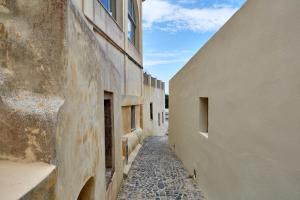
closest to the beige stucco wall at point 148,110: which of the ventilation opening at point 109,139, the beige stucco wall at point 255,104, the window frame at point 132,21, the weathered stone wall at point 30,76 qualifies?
the window frame at point 132,21

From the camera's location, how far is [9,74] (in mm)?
1853

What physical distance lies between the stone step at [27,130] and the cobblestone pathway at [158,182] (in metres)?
4.25

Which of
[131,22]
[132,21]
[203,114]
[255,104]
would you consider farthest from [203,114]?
[132,21]

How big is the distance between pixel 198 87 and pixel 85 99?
429 centimetres

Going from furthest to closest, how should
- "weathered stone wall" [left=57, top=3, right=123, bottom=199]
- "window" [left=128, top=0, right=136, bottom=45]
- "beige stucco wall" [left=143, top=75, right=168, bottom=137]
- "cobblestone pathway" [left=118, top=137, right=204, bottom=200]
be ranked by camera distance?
"beige stucco wall" [left=143, top=75, right=168, bottom=137]
"window" [left=128, top=0, right=136, bottom=45]
"cobblestone pathway" [left=118, top=137, right=204, bottom=200]
"weathered stone wall" [left=57, top=3, right=123, bottom=199]

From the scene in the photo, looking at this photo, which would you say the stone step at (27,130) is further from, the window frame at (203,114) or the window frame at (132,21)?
the window frame at (132,21)

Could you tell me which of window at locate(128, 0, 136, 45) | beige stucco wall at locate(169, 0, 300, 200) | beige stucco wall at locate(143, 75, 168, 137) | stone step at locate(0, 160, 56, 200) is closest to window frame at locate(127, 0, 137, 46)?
window at locate(128, 0, 136, 45)

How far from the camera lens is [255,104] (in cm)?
286

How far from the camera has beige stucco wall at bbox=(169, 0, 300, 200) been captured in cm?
218

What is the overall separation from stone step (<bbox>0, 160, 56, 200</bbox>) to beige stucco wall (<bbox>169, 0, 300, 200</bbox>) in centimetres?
246

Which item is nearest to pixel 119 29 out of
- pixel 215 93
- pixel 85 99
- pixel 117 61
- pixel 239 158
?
pixel 117 61

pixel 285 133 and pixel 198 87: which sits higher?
pixel 198 87

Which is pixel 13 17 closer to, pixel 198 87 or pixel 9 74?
pixel 9 74

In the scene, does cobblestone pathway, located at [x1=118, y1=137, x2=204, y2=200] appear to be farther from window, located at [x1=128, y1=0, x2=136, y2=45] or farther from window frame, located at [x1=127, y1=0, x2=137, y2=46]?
window, located at [x1=128, y1=0, x2=136, y2=45]
